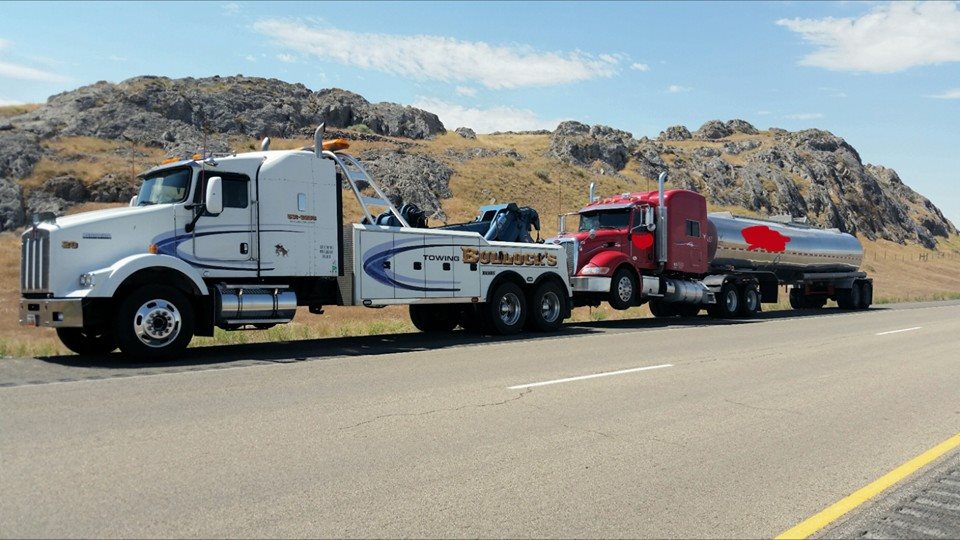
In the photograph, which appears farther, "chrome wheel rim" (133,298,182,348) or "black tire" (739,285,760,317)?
"black tire" (739,285,760,317)

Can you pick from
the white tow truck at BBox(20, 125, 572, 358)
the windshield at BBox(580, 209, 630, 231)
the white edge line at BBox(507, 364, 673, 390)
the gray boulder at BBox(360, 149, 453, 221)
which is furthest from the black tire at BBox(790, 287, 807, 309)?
the gray boulder at BBox(360, 149, 453, 221)

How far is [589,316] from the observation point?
25.2m

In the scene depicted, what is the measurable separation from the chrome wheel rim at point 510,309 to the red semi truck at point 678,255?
325 cm

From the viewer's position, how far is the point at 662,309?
2469cm

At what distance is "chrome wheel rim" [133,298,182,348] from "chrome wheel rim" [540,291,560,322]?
8.36 meters

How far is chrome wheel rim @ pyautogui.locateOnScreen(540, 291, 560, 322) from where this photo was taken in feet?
56.7

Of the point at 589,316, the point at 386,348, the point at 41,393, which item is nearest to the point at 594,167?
the point at 589,316

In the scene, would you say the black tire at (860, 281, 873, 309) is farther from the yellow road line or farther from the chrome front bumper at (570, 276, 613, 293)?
the yellow road line

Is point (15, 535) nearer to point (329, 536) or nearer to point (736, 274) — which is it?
point (329, 536)

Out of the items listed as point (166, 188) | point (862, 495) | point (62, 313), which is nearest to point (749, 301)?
point (166, 188)

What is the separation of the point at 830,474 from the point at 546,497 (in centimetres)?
230

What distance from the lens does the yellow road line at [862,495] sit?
179 inches

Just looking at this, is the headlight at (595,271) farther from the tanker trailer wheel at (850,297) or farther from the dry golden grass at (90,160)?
the dry golden grass at (90,160)

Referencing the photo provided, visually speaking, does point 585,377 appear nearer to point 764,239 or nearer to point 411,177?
point 764,239
